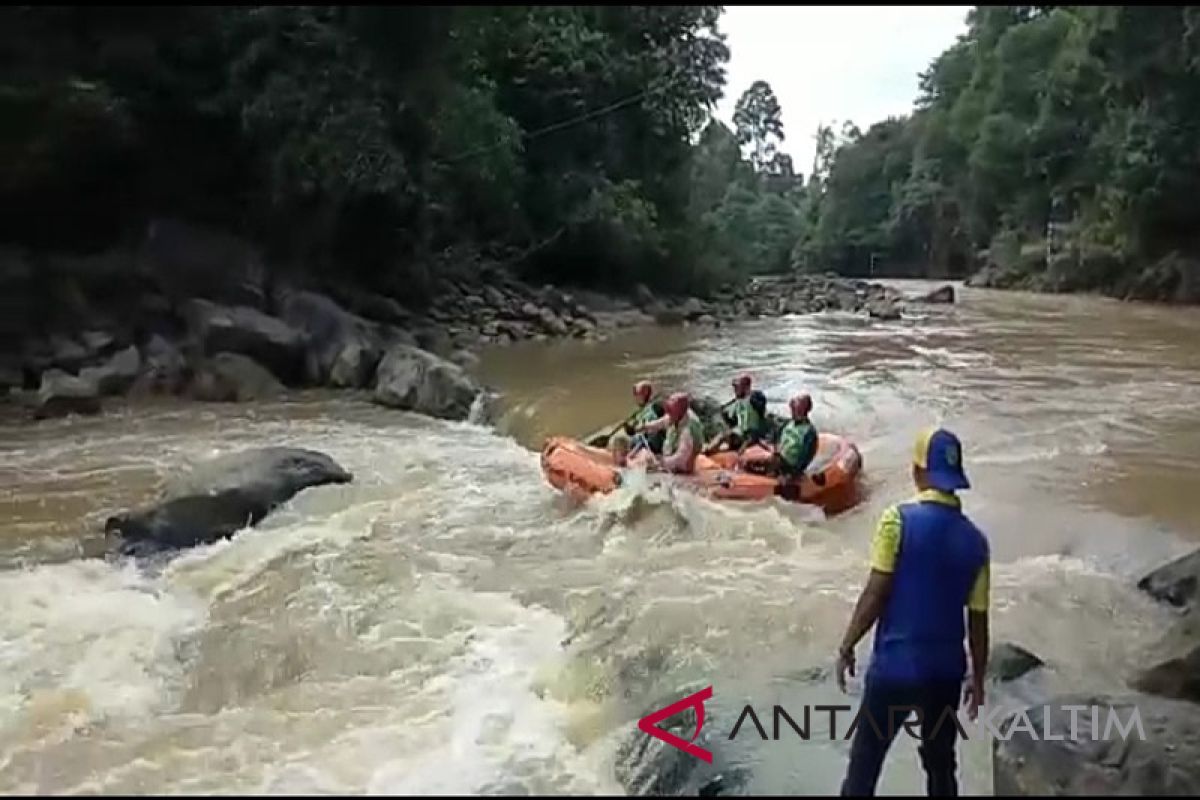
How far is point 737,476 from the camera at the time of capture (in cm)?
972

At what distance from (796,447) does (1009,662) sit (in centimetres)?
397

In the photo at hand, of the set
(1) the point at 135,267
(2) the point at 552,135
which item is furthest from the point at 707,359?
(1) the point at 135,267

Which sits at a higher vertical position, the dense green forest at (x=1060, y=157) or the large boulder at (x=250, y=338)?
the dense green forest at (x=1060, y=157)

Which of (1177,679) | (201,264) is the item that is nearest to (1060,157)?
(201,264)

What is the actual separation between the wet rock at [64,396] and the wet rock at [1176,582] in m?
12.0

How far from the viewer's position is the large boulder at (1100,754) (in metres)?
3.86

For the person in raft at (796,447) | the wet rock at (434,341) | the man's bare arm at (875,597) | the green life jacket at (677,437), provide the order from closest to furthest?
the man's bare arm at (875,597)
the person in raft at (796,447)
the green life jacket at (677,437)
the wet rock at (434,341)

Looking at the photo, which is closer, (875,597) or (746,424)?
(875,597)

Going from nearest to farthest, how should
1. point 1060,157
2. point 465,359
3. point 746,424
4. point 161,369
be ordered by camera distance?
point 746,424 < point 161,369 < point 465,359 < point 1060,157

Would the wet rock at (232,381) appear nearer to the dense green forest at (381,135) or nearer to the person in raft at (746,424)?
the dense green forest at (381,135)

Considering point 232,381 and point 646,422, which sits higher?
point 646,422

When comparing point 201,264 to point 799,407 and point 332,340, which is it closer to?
point 332,340

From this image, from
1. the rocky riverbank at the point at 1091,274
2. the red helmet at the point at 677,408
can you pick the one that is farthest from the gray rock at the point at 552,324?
the rocky riverbank at the point at 1091,274

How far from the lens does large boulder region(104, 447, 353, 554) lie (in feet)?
30.0
